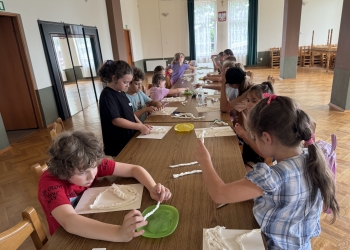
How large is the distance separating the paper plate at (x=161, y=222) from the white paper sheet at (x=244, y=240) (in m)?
0.14

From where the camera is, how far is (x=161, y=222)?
88cm

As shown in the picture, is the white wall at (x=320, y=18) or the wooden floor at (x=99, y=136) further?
the white wall at (x=320, y=18)

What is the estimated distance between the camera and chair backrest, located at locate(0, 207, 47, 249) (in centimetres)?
77

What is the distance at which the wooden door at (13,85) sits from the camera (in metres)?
3.98

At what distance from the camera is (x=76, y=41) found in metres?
5.54

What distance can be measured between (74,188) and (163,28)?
10.9 m

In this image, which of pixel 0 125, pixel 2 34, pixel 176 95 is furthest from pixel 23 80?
pixel 176 95

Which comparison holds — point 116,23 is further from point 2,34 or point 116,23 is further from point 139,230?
point 139,230

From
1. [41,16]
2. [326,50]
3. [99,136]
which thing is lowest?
[99,136]

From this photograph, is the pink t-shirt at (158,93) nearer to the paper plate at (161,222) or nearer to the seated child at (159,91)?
the seated child at (159,91)

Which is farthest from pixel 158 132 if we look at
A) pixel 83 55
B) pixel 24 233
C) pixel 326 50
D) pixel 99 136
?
pixel 326 50

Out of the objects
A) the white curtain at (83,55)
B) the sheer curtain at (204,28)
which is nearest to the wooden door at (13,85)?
the white curtain at (83,55)

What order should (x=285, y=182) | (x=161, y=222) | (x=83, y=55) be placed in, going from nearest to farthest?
(x=285, y=182)
(x=161, y=222)
(x=83, y=55)

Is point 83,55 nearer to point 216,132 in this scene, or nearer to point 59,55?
point 59,55
